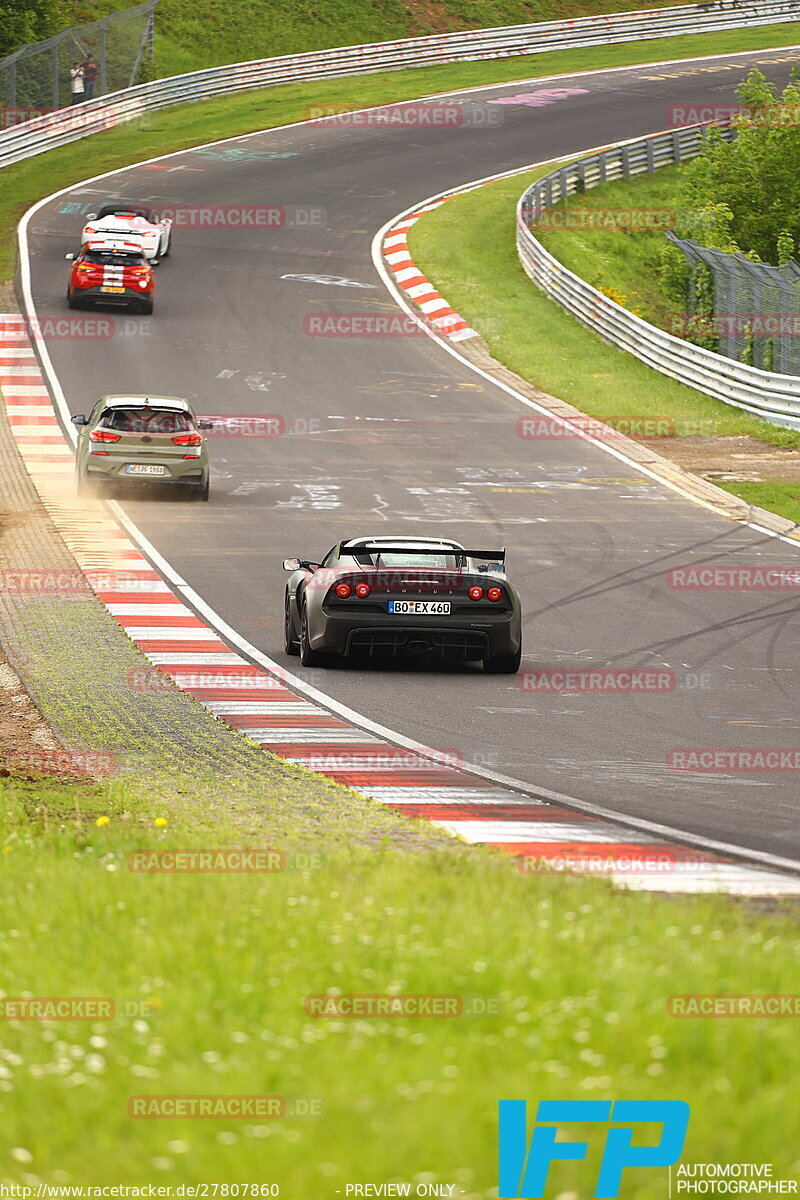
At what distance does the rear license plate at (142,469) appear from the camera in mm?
24109

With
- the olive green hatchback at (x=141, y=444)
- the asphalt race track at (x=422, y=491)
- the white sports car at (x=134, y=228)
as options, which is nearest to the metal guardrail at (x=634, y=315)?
the asphalt race track at (x=422, y=491)

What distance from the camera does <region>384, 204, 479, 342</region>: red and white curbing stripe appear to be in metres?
39.1

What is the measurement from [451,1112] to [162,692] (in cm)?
946

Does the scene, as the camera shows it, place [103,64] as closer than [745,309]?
No

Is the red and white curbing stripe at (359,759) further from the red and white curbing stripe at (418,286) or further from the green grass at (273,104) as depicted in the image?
the green grass at (273,104)

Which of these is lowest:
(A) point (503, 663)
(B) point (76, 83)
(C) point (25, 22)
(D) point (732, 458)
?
(A) point (503, 663)

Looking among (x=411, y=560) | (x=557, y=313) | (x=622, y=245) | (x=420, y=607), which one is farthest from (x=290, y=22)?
(x=420, y=607)

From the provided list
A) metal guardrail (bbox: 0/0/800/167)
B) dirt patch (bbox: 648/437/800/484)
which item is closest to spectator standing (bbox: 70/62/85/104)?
metal guardrail (bbox: 0/0/800/167)

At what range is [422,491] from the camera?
25.8 meters

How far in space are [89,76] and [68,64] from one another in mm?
1134

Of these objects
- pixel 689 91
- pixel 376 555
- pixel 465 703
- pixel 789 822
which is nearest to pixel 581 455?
pixel 376 555

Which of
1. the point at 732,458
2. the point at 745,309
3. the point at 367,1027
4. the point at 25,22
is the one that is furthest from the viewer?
the point at 25,22

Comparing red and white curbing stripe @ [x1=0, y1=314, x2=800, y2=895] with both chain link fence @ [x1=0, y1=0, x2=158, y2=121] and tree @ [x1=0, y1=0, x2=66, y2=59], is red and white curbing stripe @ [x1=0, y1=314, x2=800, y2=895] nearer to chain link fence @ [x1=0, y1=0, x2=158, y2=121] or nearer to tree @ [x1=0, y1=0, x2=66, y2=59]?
chain link fence @ [x1=0, y1=0, x2=158, y2=121]

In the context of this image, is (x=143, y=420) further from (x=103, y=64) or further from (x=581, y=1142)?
(x=103, y=64)
